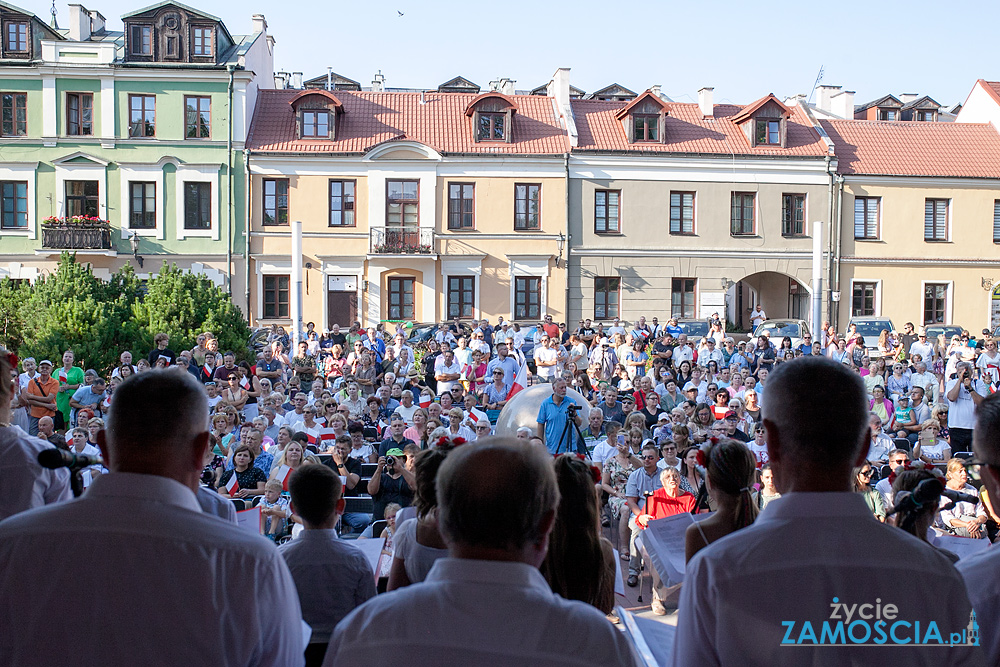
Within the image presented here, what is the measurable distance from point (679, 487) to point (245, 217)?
75.7 feet

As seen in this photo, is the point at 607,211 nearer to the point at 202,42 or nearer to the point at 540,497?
the point at 202,42

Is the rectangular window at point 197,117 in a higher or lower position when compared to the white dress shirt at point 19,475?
higher

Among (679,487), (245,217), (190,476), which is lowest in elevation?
(679,487)

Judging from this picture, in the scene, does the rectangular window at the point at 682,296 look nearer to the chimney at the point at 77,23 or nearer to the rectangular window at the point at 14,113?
the chimney at the point at 77,23

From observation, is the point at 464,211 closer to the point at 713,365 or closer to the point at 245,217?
the point at 245,217

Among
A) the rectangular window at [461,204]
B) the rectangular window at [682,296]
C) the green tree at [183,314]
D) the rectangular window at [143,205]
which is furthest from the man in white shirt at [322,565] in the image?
the rectangular window at [143,205]

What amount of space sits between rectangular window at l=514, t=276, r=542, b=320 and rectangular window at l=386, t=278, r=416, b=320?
357cm

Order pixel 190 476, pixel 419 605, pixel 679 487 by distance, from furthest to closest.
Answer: pixel 679 487, pixel 190 476, pixel 419 605

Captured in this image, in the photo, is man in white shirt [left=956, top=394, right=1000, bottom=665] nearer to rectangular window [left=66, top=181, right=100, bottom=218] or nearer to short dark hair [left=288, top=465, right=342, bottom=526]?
short dark hair [left=288, top=465, right=342, bottom=526]

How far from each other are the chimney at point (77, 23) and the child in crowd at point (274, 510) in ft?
81.6

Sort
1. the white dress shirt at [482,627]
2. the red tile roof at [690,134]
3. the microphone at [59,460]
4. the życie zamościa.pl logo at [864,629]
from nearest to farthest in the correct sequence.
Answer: the white dress shirt at [482,627], the życie zamościa.pl logo at [864,629], the microphone at [59,460], the red tile roof at [690,134]

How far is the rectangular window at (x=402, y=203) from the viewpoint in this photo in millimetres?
28750

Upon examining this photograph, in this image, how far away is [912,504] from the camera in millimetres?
2639

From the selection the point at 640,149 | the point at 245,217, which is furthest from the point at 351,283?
the point at 640,149
